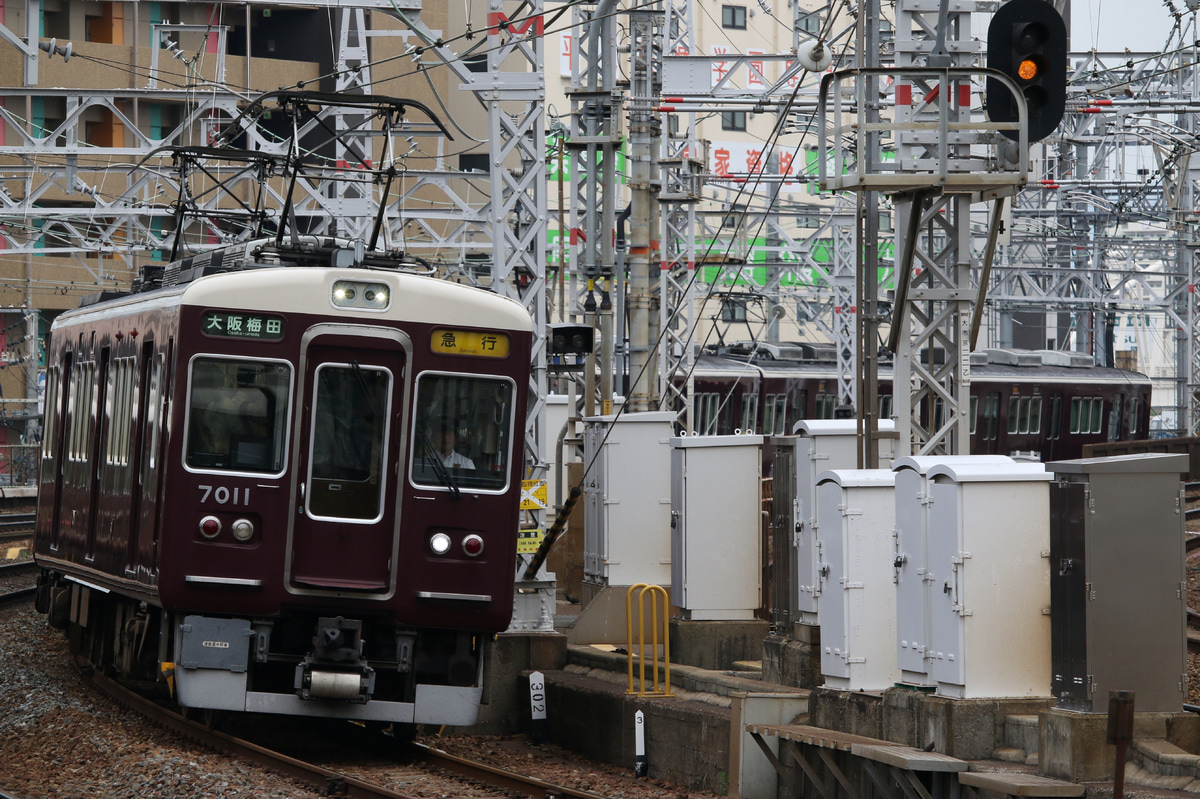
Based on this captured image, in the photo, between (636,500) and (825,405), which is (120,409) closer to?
(636,500)

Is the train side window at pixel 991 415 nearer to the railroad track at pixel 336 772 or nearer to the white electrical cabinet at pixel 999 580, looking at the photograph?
the railroad track at pixel 336 772

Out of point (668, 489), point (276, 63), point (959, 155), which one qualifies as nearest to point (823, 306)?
point (276, 63)

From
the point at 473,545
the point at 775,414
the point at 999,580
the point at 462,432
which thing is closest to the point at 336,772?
the point at 473,545

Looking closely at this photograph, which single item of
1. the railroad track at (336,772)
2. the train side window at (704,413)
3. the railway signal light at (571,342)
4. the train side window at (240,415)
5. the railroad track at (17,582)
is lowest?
the railroad track at (336,772)

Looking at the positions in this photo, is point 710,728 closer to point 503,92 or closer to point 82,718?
point 82,718

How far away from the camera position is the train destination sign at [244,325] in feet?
33.2

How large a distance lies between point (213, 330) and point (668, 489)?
227 inches

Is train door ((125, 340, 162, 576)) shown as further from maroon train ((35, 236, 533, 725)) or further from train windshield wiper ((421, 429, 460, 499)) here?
train windshield wiper ((421, 429, 460, 499))

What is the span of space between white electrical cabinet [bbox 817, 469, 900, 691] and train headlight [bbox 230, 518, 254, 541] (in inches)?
136

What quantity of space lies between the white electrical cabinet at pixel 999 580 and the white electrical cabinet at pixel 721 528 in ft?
15.8

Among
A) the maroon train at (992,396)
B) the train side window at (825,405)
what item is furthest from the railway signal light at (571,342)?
the train side window at (825,405)

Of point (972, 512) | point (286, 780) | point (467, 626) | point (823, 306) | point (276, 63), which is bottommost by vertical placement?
point (286, 780)

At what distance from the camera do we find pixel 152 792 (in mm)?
8836

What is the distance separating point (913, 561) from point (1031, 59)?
3.70 m
